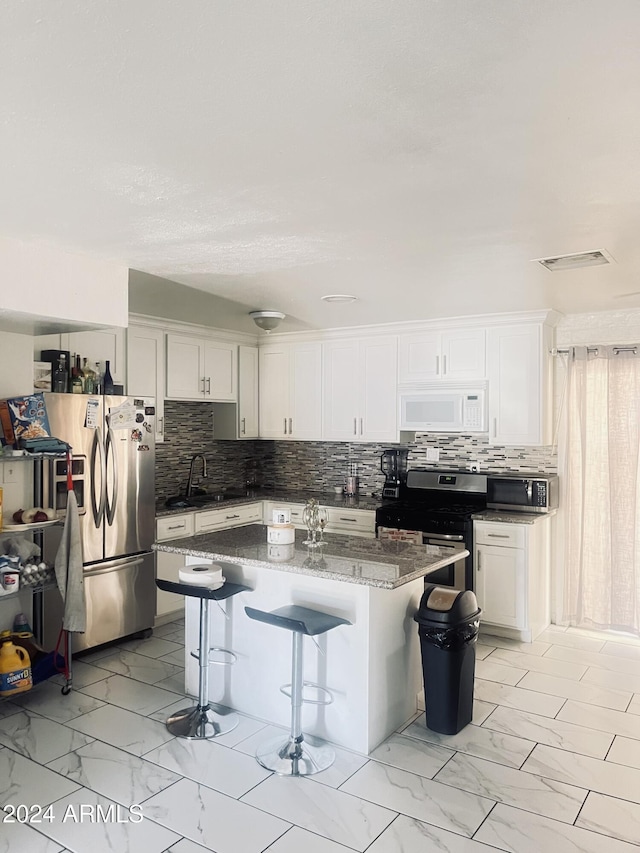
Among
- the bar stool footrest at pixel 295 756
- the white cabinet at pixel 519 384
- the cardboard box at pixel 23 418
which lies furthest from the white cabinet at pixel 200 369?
the bar stool footrest at pixel 295 756

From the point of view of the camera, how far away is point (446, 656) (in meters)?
3.19

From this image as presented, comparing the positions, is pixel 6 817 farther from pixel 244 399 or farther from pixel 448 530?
pixel 244 399

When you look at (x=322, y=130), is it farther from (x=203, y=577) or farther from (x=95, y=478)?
(x=95, y=478)

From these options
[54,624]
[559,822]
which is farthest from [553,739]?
[54,624]

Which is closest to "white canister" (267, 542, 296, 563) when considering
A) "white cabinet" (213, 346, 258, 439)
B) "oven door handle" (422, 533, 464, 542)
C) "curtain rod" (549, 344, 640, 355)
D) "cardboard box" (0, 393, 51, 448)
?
"cardboard box" (0, 393, 51, 448)

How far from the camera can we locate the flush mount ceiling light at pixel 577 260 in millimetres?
3186

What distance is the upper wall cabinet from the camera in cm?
509

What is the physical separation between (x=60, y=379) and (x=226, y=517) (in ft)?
6.34

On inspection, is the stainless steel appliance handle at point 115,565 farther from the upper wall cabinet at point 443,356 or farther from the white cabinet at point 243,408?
the upper wall cabinet at point 443,356

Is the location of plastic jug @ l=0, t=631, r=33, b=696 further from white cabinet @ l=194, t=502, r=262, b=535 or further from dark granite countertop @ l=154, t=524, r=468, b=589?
white cabinet @ l=194, t=502, r=262, b=535

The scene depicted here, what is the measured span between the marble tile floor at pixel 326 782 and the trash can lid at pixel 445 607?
0.59 meters

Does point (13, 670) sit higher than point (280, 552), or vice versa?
point (280, 552)

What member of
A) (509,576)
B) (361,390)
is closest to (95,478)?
(361,390)

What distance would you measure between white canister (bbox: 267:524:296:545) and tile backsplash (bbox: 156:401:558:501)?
233cm
